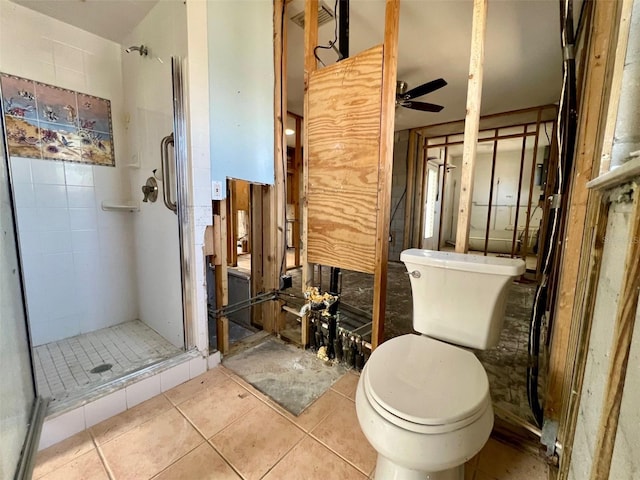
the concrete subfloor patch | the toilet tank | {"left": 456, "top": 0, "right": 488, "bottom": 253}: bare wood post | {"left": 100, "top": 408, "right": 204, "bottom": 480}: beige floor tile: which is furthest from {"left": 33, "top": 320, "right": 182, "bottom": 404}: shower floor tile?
{"left": 456, "top": 0, "right": 488, "bottom": 253}: bare wood post

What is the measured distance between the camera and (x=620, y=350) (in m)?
0.54

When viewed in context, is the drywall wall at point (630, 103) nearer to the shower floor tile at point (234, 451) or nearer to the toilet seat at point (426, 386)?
the toilet seat at point (426, 386)

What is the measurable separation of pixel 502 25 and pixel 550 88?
1.57m

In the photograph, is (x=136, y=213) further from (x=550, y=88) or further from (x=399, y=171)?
(x=550, y=88)

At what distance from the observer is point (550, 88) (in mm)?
3098

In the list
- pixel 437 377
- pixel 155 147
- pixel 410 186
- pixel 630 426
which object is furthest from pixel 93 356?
pixel 410 186

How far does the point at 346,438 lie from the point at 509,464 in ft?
2.23

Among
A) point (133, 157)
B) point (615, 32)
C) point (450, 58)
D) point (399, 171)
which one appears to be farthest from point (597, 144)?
point (399, 171)

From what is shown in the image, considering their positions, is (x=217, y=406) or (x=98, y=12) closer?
(x=217, y=406)

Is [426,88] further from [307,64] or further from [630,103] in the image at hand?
[630,103]

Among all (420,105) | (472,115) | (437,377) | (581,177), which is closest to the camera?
(437,377)

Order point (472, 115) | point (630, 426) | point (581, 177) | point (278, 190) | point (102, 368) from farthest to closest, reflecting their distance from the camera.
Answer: point (278, 190) → point (102, 368) → point (472, 115) → point (581, 177) → point (630, 426)

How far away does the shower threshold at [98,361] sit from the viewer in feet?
4.34

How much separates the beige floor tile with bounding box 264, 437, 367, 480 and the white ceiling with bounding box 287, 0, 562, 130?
2.71 metres
